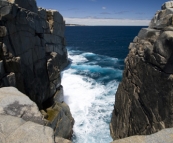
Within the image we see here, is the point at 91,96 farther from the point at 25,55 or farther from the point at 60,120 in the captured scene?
the point at 25,55

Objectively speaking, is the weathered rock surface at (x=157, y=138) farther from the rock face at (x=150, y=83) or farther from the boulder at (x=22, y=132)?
the rock face at (x=150, y=83)

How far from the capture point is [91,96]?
3650 centimetres

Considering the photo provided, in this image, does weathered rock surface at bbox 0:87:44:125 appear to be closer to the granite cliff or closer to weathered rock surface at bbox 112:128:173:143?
the granite cliff

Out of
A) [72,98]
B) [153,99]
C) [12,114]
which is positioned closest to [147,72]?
[153,99]

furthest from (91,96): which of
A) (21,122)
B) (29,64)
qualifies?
(21,122)

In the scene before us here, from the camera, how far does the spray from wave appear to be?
26.8 metres

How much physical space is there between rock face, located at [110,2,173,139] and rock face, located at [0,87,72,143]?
8985 mm

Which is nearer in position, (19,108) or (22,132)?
(22,132)

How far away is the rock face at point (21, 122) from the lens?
8375mm

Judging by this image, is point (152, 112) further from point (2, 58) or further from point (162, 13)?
point (2, 58)

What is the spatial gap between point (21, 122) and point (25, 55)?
1385cm

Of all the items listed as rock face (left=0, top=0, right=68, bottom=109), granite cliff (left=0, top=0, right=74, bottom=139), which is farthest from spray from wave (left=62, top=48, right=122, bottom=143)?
rock face (left=0, top=0, right=68, bottom=109)

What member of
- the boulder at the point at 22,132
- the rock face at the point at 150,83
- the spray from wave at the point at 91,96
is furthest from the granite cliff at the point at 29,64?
the rock face at the point at 150,83

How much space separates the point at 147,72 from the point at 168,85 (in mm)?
2845
